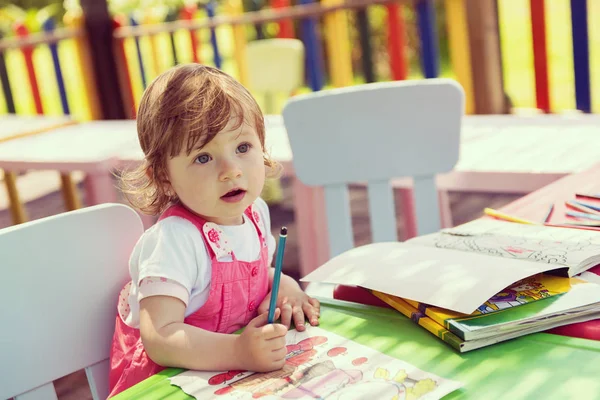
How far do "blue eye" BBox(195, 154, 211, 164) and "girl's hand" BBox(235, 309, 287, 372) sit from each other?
10.5 inches

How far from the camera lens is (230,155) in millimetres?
1044

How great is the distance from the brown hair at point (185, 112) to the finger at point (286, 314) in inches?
10.2

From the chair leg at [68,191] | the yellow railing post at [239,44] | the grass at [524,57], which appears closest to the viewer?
the chair leg at [68,191]

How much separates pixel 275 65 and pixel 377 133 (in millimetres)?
2973

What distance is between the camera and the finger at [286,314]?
1.02 m

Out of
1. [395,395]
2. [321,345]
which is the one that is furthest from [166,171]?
[395,395]

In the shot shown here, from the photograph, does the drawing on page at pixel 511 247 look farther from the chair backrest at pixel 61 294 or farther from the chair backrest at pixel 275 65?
the chair backrest at pixel 275 65

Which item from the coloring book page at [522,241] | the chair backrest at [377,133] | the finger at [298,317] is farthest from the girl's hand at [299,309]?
the chair backrest at [377,133]

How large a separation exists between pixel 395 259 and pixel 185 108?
376 mm

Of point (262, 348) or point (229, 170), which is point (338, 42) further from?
point (262, 348)

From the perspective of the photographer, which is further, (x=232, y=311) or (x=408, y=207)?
(x=408, y=207)

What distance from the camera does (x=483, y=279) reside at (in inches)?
36.6

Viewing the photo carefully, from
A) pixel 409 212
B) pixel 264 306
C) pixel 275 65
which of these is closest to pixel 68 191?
pixel 409 212

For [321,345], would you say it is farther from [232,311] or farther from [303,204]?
[303,204]
